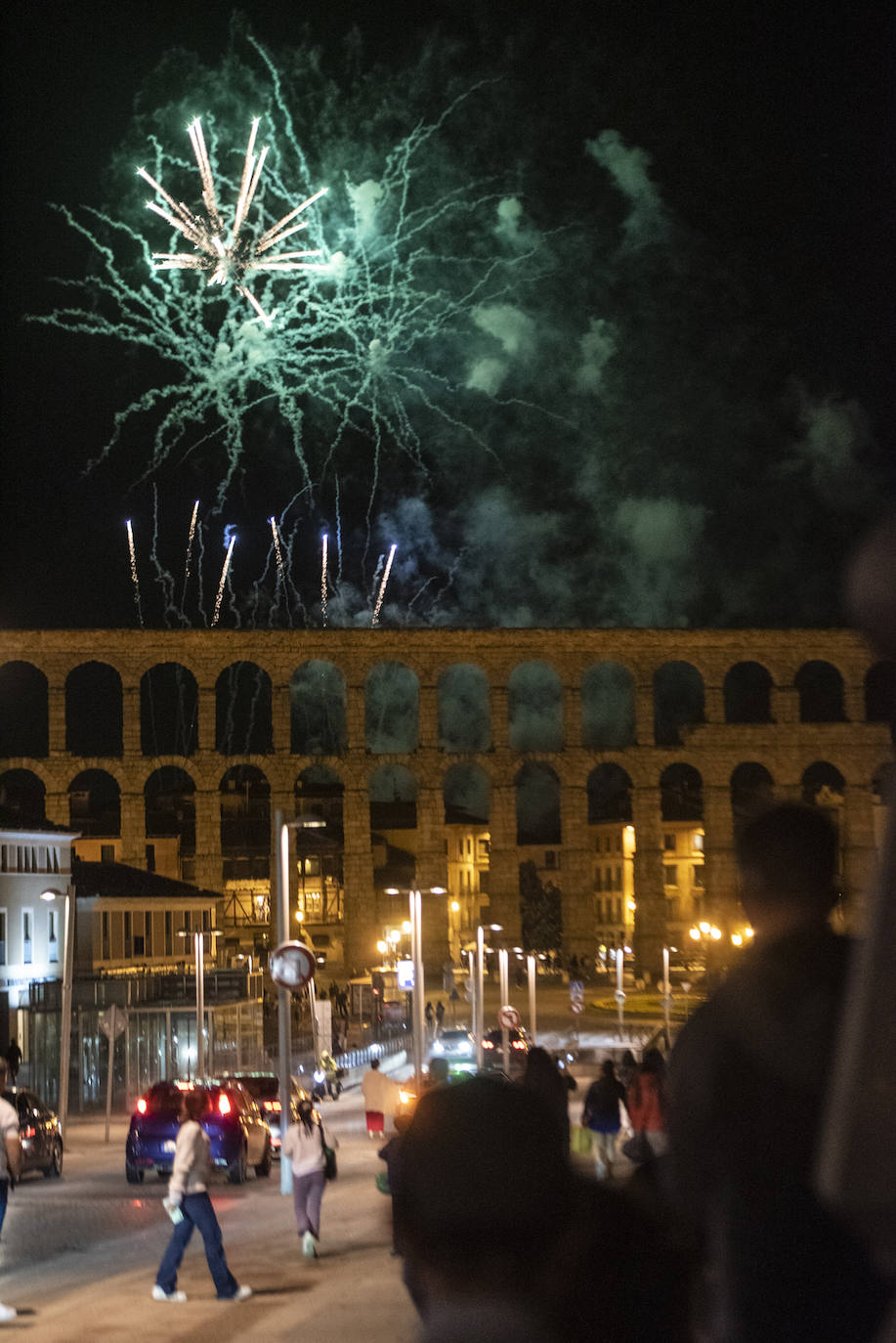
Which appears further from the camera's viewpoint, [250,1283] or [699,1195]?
[250,1283]

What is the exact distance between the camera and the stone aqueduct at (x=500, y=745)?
250 feet

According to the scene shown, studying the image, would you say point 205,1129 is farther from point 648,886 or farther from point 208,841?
point 648,886

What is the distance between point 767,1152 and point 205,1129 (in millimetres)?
19439

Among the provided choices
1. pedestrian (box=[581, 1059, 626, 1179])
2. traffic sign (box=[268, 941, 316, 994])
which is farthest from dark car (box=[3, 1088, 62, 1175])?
pedestrian (box=[581, 1059, 626, 1179])

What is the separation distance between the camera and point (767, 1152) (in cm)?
293

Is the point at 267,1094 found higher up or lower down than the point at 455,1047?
higher up

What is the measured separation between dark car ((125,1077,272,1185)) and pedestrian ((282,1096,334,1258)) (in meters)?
6.53

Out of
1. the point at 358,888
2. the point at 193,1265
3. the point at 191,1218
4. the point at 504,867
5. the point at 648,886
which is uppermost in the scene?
the point at 504,867

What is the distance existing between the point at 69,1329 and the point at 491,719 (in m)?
68.2

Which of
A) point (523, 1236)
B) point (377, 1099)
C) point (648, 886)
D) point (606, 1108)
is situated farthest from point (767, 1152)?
point (648, 886)

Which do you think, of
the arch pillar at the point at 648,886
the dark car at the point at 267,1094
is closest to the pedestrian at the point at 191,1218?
the dark car at the point at 267,1094

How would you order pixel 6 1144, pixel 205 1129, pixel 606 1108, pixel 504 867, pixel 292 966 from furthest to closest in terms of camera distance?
pixel 504 867
pixel 205 1129
pixel 292 966
pixel 606 1108
pixel 6 1144

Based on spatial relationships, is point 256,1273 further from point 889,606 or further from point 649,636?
point 649,636

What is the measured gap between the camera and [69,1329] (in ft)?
38.9
